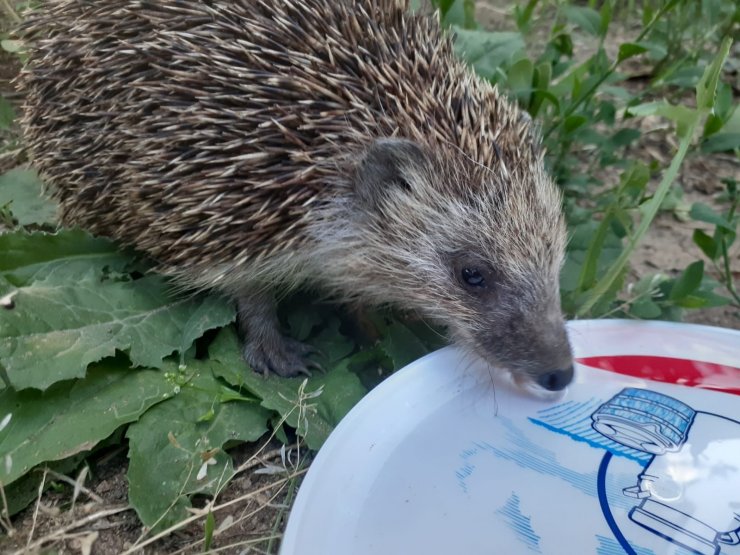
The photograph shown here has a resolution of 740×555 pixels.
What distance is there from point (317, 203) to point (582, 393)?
3.53 ft

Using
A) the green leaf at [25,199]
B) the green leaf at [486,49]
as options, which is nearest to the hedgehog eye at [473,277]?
the green leaf at [486,49]

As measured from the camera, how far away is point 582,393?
2256 millimetres

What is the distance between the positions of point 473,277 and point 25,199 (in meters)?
2.23

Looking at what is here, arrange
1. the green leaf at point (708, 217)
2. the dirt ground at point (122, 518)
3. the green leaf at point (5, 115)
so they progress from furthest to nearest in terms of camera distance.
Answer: the green leaf at point (5, 115) → the green leaf at point (708, 217) → the dirt ground at point (122, 518)

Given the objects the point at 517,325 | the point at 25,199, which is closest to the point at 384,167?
the point at 517,325

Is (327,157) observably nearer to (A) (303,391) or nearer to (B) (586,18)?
(A) (303,391)

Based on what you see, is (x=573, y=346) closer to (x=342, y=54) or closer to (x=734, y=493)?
(x=734, y=493)

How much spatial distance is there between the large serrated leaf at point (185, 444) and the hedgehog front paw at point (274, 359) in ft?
0.59

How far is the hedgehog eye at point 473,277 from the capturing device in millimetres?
2258

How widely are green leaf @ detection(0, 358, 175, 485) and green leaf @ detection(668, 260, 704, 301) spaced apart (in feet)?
6.36

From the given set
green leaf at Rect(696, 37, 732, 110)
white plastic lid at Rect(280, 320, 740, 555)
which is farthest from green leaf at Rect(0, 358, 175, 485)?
green leaf at Rect(696, 37, 732, 110)

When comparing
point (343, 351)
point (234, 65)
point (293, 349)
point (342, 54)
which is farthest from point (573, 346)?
point (234, 65)

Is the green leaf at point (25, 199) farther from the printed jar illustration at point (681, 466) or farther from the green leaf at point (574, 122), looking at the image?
the printed jar illustration at point (681, 466)

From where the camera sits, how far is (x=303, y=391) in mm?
2424
